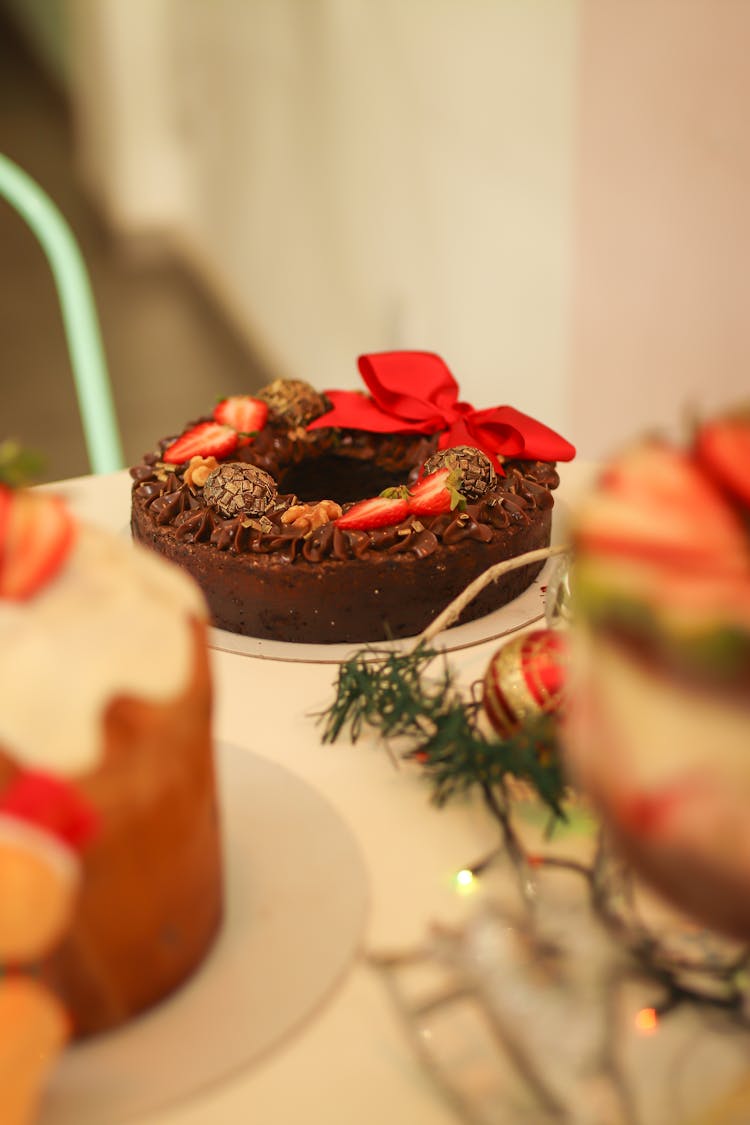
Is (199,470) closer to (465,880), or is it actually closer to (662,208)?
(465,880)

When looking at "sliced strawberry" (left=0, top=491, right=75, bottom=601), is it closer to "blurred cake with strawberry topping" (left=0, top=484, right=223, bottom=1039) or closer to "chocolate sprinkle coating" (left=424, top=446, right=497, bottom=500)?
"blurred cake with strawberry topping" (left=0, top=484, right=223, bottom=1039)

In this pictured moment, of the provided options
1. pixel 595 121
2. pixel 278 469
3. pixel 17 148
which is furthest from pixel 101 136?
pixel 278 469

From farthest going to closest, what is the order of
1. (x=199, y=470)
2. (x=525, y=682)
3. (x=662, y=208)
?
(x=662, y=208) < (x=199, y=470) < (x=525, y=682)

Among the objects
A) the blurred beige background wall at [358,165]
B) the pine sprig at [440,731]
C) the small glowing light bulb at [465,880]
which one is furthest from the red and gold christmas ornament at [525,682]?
the blurred beige background wall at [358,165]

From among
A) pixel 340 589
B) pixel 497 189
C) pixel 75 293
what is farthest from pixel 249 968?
pixel 497 189

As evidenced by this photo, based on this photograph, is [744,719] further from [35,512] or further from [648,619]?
[35,512]

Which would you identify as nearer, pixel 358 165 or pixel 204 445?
pixel 204 445
